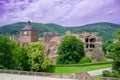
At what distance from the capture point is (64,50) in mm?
66562

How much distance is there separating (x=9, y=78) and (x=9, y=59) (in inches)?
628

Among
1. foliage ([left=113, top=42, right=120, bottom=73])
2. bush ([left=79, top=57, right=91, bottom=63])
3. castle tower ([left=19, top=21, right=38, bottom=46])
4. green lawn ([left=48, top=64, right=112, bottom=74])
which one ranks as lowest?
green lawn ([left=48, top=64, right=112, bottom=74])

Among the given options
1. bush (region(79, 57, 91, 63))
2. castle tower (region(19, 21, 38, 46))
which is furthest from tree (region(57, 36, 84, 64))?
castle tower (region(19, 21, 38, 46))

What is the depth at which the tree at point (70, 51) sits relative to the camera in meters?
65.4

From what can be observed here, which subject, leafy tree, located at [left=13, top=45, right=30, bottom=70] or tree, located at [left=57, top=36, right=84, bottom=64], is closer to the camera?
leafy tree, located at [left=13, top=45, right=30, bottom=70]

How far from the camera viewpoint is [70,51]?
66188mm

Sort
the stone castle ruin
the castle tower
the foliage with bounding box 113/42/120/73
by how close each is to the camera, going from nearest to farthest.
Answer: the foliage with bounding box 113/42/120/73, the stone castle ruin, the castle tower

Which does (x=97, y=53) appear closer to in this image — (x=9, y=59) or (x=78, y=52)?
(x=78, y=52)

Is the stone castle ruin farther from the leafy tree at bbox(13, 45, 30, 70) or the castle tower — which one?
the leafy tree at bbox(13, 45, 30, 70)

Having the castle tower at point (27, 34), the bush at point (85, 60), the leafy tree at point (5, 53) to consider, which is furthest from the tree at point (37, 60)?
the castle tower at point (27, 34)

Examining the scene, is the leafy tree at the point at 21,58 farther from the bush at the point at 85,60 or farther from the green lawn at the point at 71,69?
the bush at the point at 85,60

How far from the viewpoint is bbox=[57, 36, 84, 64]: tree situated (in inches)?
2574

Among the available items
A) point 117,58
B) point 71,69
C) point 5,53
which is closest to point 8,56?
point 5,53

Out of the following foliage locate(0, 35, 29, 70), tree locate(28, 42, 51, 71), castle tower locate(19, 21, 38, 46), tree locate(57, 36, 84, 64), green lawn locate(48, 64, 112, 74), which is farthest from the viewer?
castle tower locate(19, 21, 38, 46)
